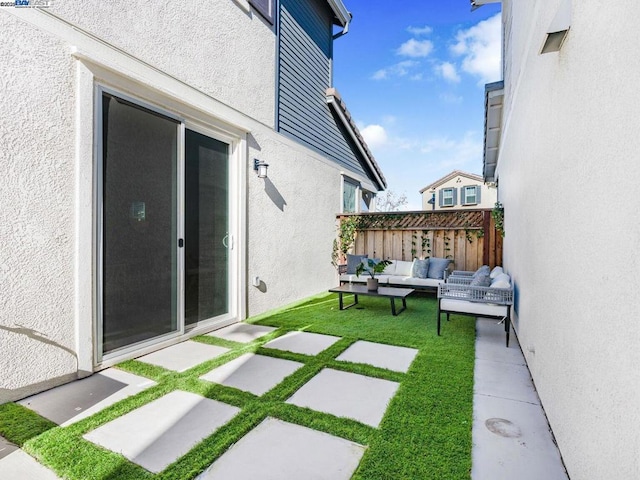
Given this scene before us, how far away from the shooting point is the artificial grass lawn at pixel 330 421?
1.81 meters

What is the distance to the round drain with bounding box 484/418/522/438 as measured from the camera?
2.15 m

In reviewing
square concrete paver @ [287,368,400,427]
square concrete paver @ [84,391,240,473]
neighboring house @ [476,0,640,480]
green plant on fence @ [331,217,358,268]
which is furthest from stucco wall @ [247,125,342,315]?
neighboring house @ [476,0,640,480]

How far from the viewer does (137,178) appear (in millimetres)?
3504

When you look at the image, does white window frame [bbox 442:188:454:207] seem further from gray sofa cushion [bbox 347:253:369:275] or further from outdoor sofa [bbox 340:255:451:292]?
gray sofa cushion [bbox 347:253:369:275]

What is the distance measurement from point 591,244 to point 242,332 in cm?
394

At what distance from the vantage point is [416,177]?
24.3 m

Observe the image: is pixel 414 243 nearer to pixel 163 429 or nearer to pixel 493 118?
pixel 493 118

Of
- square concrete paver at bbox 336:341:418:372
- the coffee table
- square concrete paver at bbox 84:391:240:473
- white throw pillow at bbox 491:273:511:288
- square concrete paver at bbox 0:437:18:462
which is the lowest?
square concrete paver at bbox 0:437:18:462

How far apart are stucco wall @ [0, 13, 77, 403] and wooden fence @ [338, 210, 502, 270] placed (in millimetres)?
6300

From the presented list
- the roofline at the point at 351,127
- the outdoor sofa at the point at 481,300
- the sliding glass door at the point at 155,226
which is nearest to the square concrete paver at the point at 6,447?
the sliding glass door at the point at 155,226

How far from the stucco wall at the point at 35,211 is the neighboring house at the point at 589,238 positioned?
12.3 feet

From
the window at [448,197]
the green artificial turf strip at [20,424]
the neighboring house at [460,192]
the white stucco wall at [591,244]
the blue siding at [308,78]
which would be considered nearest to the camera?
the white stucco wall at [591,244]

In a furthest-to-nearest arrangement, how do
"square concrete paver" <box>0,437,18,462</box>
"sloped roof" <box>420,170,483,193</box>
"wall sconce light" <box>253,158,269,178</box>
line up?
1. "sloped roof" <box>420,170,483,193</box>
2. "wall sconce light" <box>253,158,269,178</box>
3. "square concrete paver" <box>0,437,18,462</box>

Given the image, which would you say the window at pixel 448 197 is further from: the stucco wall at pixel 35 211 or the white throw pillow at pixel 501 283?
the stucco wall at pixel 35 211
